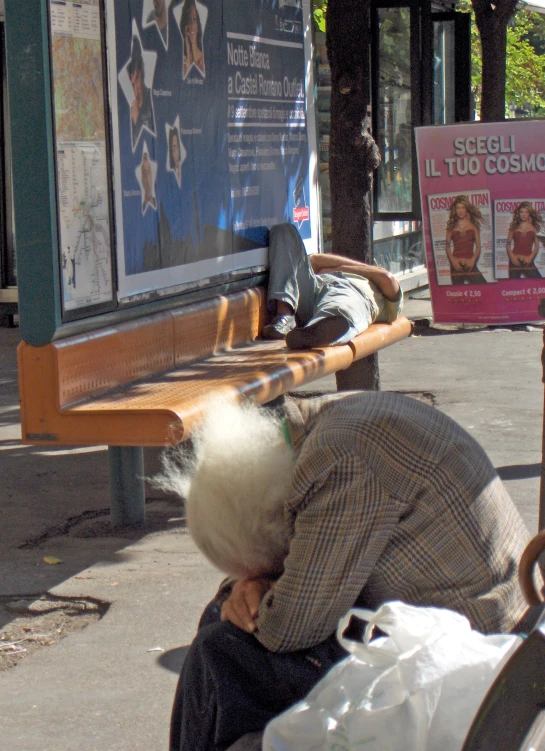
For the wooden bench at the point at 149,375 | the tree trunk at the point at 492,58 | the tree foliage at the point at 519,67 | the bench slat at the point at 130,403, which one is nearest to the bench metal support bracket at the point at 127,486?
the wooden bench at the point at 149,375

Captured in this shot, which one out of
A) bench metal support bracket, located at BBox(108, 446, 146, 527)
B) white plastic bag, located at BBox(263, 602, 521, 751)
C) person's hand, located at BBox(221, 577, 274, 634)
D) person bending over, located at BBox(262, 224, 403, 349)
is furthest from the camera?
person bending over, located at BBox(262, 224, 403, 349)

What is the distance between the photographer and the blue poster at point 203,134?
4996 mm

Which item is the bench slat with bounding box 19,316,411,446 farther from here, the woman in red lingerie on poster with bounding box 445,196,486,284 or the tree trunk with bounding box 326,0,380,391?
the woman in red lingerie on poster with bounding box 445,196,486,284

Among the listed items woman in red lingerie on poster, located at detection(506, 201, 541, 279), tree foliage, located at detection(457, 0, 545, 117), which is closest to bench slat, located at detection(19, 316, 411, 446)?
woman in red lingerie on poster, located at detection(506, 201, 541, 279)

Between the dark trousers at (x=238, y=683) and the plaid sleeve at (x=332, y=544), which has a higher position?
the plaid sleeve at (x=332, y=544)

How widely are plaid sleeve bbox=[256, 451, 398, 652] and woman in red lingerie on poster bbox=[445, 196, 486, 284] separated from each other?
6.07 m

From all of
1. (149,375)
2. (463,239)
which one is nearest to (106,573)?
(149,375)

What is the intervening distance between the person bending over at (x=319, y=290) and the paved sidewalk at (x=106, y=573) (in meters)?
0.93

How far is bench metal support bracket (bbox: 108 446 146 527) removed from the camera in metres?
4.87

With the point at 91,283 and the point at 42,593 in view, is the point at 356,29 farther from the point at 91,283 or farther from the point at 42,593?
the point at 42,593

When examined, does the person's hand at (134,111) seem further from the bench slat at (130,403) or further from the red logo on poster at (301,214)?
the red logo on poster at (301,214)

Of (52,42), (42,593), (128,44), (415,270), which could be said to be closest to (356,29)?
(128,44)

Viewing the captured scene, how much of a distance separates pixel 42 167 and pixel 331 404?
2202 mm

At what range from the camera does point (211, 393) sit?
14.8ft
